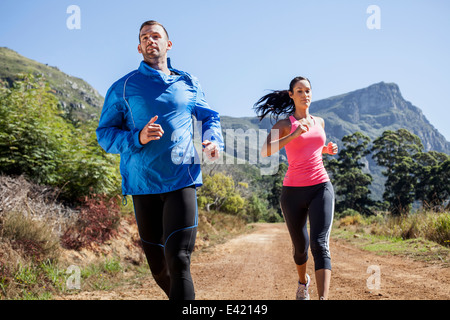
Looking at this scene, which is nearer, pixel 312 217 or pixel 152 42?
pixel 152 42

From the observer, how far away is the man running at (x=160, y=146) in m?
2.76

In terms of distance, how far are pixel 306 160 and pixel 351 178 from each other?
164ft

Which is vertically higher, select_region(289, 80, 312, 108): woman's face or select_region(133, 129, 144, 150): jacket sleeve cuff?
select_region(289, 80, 312, 108): woman's face

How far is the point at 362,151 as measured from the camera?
2082 inches

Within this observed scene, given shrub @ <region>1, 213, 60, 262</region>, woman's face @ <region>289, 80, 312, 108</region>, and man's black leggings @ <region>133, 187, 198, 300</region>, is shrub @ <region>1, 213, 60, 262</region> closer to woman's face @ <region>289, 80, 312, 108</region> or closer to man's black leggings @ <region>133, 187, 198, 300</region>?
man's black leggings @ <region>133, 187, 198, 300</region>

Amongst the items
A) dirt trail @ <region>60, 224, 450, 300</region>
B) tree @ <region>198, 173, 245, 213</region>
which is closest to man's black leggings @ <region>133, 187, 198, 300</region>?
dirt trail @ <region>60, 224, 450, 300</region>

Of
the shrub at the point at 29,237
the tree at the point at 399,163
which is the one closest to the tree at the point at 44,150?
the shrub at the point at 29,237

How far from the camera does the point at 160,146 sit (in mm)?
2896

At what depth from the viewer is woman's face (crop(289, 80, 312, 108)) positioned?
4.43m

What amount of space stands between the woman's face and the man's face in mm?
1940

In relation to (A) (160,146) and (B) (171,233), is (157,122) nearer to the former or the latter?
(A) (160,146)

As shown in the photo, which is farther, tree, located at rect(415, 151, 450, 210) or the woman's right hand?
tree, located at rect(415, 151, 450, 210)

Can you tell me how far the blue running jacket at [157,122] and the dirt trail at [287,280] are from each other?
2.97 meters

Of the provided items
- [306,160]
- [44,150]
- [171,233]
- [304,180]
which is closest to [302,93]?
[306,160]
